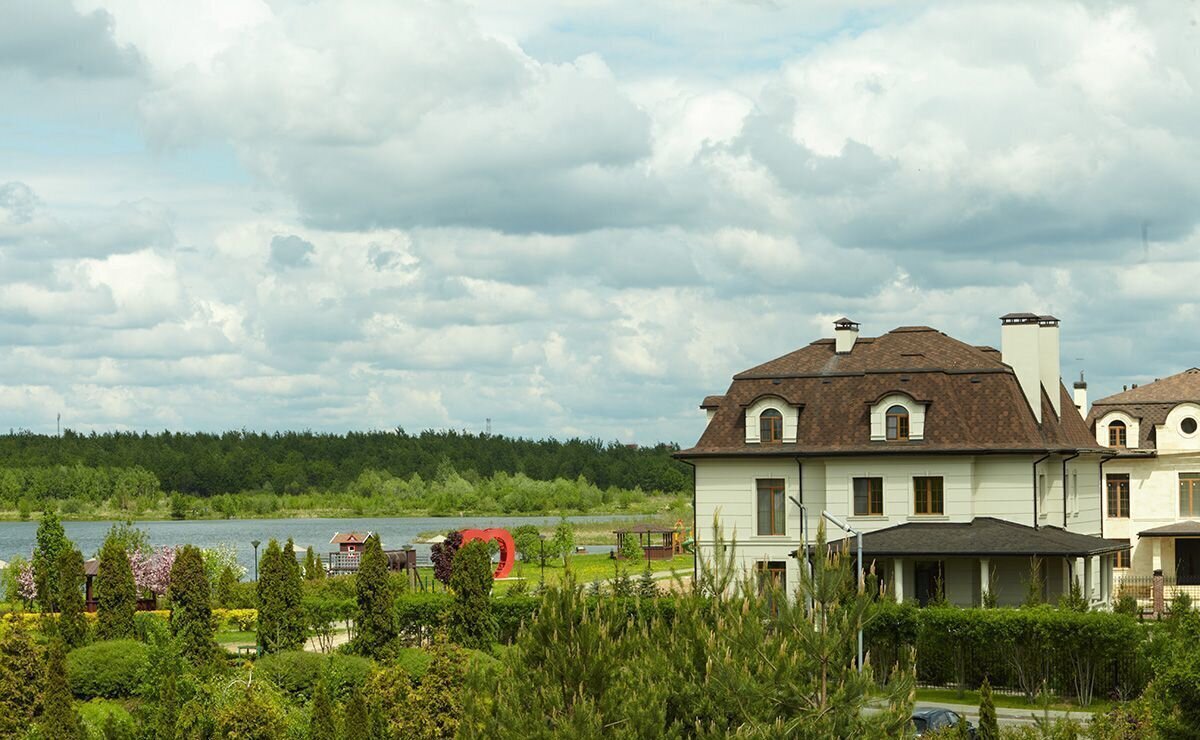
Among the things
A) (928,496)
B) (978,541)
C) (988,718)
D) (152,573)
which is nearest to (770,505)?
(928,496)

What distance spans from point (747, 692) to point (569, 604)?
2.74 m

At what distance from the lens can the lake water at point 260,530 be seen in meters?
110

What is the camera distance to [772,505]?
1844 inches

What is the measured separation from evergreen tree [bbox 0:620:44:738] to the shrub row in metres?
18.1

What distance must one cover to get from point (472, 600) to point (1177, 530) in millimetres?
31251

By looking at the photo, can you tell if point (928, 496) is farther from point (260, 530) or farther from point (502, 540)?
point (260, 530)

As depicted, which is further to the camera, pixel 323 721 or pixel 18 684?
pixel 18 684

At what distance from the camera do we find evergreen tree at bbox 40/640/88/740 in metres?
27.7

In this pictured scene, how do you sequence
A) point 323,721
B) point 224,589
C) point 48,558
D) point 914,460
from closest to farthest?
point 323,721 < point 914,460 < point 48,558 < point 224,589

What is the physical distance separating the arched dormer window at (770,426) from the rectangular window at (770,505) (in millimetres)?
1230

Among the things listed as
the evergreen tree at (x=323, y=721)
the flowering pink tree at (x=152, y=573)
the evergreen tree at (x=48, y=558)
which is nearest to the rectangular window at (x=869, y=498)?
the evergreen tree at (x=323, y=721)

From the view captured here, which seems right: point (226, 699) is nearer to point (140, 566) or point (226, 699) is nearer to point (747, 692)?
point (747, 692)

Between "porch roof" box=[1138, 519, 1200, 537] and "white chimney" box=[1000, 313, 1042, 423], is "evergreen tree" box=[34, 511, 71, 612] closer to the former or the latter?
"white chimney" box=[1000, 313, 1042, 423]

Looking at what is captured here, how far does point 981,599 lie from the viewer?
41.4 m
